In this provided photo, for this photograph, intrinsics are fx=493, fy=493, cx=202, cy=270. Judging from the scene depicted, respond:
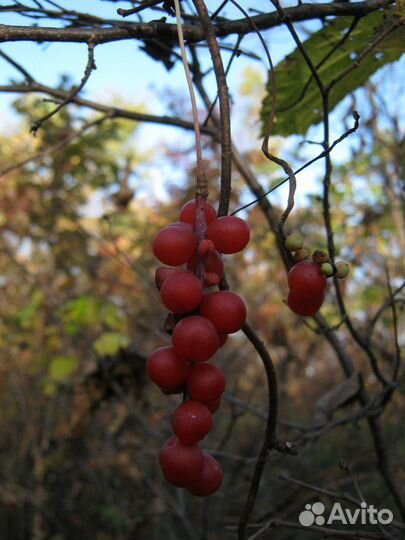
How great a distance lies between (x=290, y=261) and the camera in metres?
0.75

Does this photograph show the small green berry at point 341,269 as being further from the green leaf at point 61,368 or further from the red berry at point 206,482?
the green leaf at point 61,368

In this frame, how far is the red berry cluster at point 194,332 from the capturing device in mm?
619

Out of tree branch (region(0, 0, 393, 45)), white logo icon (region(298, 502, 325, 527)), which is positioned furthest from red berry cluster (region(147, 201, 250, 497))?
white logo icon (region(298, 502, 325, 527))

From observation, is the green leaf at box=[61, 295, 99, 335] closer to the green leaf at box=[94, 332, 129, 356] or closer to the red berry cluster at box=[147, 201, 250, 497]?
the green leaf at box=[94, 332, 129, 356]

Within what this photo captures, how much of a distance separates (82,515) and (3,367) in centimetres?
128

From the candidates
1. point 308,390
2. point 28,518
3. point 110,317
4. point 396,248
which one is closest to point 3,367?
point 28,518

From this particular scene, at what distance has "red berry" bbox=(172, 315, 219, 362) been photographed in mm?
610

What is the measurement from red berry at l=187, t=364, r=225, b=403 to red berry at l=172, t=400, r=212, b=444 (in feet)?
0.05

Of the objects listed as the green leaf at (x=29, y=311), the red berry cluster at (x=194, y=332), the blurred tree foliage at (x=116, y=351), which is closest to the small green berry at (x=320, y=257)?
the red berry cluster at (x=194, y=332)

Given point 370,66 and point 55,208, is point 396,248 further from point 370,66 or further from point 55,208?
point 370,66

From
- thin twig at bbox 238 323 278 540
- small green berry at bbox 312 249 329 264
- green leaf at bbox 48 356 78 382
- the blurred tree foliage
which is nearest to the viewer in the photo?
small green berry at bbox 312 249 329 264

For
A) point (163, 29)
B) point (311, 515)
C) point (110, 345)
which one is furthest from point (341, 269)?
point (110, 345)

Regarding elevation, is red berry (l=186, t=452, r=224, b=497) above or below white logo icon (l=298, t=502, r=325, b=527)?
above

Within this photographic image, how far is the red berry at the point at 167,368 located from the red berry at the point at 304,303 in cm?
20
